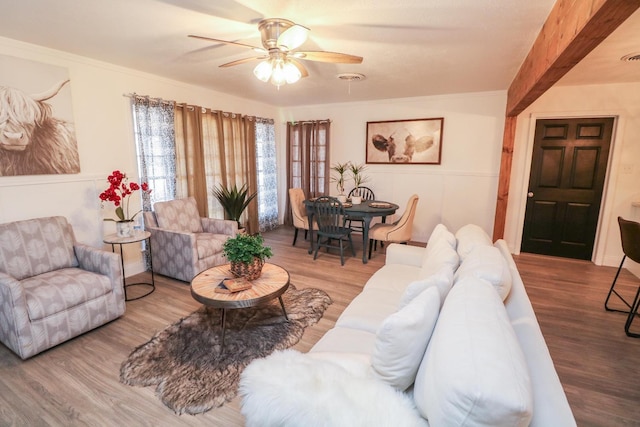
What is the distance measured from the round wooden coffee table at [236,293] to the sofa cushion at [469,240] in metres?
1.30

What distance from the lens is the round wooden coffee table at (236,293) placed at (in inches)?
82.6

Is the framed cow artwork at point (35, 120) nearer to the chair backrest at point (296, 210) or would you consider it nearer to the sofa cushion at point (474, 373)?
the chair backrest at point (296, 210)

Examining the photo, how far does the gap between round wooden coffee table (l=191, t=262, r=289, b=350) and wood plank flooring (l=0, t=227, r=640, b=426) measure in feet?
1.48

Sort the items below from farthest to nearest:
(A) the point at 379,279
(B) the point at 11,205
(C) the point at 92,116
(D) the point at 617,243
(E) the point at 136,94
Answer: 1. (D) the point at 617,243
2. (E) the point at 136,94
3. (C) the point at 92,116
4. (B) the point at 11,205
5. (A) the point at 379,279

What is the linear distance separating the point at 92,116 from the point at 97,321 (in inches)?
81.0

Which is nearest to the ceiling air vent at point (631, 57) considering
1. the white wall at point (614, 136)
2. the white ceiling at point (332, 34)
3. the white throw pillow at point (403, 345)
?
the white ceiling at point (332, 34)

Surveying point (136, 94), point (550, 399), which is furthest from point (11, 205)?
point (550, 399)

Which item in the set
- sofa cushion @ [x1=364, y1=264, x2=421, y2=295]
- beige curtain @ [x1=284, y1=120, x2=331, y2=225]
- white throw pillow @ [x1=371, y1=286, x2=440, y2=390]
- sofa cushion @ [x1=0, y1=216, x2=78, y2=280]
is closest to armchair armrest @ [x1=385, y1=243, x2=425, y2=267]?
sofa cushion @ [x1=364, y1=264, x2=421, y2=295]

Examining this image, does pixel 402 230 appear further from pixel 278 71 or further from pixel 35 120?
pixel 35 120

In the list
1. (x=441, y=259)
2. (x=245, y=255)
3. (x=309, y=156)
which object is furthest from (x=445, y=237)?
(x=309, y=156)

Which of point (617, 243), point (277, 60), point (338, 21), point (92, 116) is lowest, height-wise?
point (617, 243)

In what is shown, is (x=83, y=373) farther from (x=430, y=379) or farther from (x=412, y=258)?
(x=412, y=258)

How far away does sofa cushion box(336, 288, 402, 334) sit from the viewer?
1762mm

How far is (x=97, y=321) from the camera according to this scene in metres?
2.40
